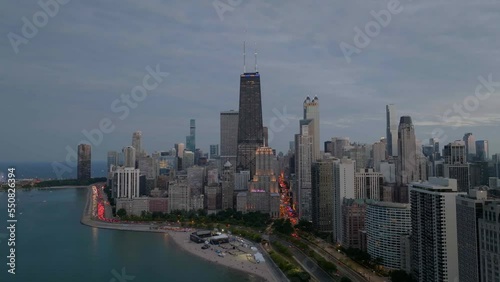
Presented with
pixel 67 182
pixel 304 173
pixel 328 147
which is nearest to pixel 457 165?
pixel 304 173

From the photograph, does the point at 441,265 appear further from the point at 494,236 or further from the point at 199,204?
the point at 199,204

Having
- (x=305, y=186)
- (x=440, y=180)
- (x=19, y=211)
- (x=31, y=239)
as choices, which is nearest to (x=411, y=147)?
(x=305, y=186)

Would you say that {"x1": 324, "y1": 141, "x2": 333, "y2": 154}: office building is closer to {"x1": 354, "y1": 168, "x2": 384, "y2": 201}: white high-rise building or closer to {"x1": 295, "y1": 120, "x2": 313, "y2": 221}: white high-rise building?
{"x1": 295, "y1": 120, "x2": 313, "y2": 221}: white high-rise building

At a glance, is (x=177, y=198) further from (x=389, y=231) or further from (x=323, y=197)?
(x=389, y=231)

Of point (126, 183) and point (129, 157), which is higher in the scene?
point (129, 157)

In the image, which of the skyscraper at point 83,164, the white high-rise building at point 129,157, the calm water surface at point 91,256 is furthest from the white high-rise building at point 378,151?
the skyscraper at point 83,164

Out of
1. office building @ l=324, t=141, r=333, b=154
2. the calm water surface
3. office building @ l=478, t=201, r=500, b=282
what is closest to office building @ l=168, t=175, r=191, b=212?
the calm water surface
